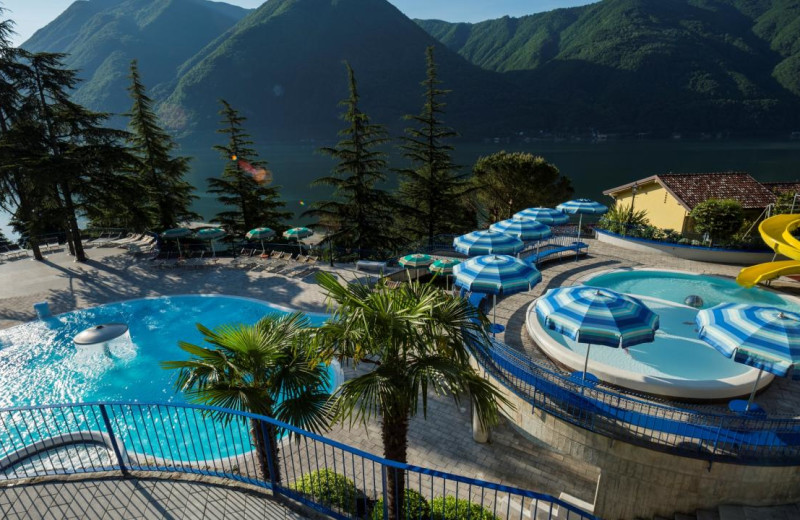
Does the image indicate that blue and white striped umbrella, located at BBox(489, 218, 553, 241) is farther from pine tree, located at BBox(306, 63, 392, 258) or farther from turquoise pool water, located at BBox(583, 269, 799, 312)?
pine tree, located at BBox(306, 63, 392, 258)

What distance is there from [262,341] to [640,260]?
20281 mm

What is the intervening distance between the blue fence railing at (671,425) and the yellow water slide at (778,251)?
7.94 meters

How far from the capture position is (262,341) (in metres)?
6.62

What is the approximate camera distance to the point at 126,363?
50.2 feet

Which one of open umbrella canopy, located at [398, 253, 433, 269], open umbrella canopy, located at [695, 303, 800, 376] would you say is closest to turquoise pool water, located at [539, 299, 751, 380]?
open umbrella canopy, located at [695, 303, 800, 376]

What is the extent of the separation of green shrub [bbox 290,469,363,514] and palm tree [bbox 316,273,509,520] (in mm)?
725

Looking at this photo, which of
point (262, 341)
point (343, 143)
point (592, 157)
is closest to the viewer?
point (262, 341)

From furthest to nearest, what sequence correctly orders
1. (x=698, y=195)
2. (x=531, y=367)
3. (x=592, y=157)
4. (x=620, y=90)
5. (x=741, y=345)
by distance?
1. (x=620, y=90)
2. (x=592, y=157)
3. (x=698, y=195)
4. (x=531, y=367)
5. (x=741, y=345)

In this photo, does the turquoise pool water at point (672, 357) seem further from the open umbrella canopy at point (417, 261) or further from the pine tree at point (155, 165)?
the pine tree at point (155, 165)

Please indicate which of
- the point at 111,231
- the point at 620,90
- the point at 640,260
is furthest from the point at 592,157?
the point at 111,231

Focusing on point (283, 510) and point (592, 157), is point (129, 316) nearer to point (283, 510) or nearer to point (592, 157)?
point (283, 510)

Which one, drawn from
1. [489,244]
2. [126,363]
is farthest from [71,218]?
[489,244]

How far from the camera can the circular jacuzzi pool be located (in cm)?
955

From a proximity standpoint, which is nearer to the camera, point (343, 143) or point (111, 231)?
point (343, 143)
